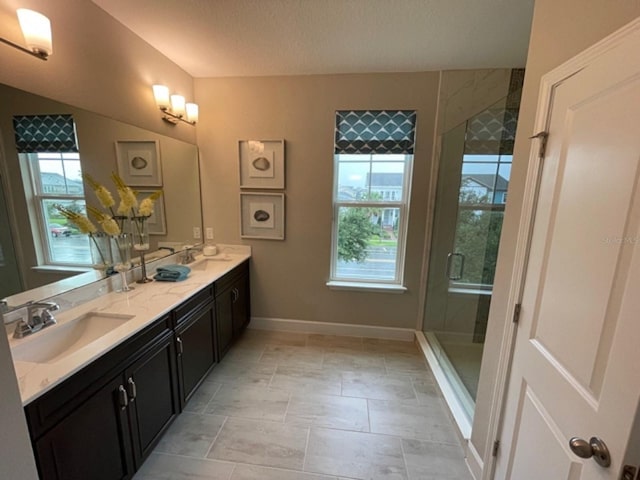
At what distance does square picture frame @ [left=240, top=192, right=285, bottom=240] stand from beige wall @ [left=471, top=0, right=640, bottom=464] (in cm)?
207

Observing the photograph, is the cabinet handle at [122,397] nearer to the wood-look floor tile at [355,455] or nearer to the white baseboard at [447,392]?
the wood-look floor tile at [355,455]

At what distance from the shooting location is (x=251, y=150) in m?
2.82

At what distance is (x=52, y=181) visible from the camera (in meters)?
1.53

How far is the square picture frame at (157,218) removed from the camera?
222 cm

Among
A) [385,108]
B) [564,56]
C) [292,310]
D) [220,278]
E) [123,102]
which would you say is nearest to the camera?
[564,56]

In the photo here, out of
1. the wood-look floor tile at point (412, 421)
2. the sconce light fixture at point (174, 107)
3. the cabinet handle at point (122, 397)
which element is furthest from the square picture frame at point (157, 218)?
the wood-look floor tile at point (412, 421)

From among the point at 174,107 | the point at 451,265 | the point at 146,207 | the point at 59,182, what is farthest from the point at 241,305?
the point at 451,265

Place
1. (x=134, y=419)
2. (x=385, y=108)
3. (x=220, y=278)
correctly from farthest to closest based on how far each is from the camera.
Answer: (x=385, y=108) → (x=220, y=278) → (x=134, y=419)

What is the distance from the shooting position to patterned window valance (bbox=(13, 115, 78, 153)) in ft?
4.45

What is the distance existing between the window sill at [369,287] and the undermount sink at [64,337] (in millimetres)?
1920

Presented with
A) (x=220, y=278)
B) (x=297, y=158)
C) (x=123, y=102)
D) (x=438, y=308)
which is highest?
(x=123, y=102)

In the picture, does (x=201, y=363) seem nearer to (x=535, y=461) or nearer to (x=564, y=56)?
(x=535, y=461)

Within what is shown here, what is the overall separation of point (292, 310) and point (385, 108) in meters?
2.35

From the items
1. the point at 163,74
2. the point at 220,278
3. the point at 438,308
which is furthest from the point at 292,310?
the point at 163,74
